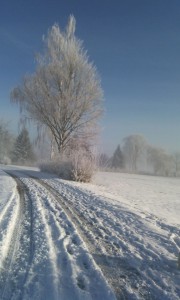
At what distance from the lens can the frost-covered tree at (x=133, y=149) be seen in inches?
2835

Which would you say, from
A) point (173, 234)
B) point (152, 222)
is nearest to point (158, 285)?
point (173, 234)

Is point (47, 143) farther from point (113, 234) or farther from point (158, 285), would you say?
point (158, 285)

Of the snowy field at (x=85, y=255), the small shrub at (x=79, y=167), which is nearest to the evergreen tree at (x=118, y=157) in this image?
the small shrub at (x=79, y=167)

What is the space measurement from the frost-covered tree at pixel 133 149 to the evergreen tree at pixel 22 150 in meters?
22.9

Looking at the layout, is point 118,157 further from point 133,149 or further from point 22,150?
point 22,150

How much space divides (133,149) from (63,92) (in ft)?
165

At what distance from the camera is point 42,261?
435 cm

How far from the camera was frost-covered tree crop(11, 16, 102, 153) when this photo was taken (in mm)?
24234

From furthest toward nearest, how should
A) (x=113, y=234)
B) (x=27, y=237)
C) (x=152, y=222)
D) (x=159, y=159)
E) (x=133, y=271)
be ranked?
1. (x=159, y=159)
2. (x=152, y=222)
3. (x=113, y=234)
4. (x=27, y=237)
5. (x=133, y=271)

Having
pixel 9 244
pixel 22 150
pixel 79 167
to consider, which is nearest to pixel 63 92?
pixel 79 167

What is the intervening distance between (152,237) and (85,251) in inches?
72.5

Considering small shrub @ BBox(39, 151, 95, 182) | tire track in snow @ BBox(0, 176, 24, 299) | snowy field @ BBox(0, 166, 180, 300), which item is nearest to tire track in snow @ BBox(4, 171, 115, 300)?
snowy field @ BBox(0, 166, 180, 300)

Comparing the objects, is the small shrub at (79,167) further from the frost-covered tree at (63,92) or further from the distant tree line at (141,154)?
the distant tree line at (141,154)

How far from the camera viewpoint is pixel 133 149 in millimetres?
72812
